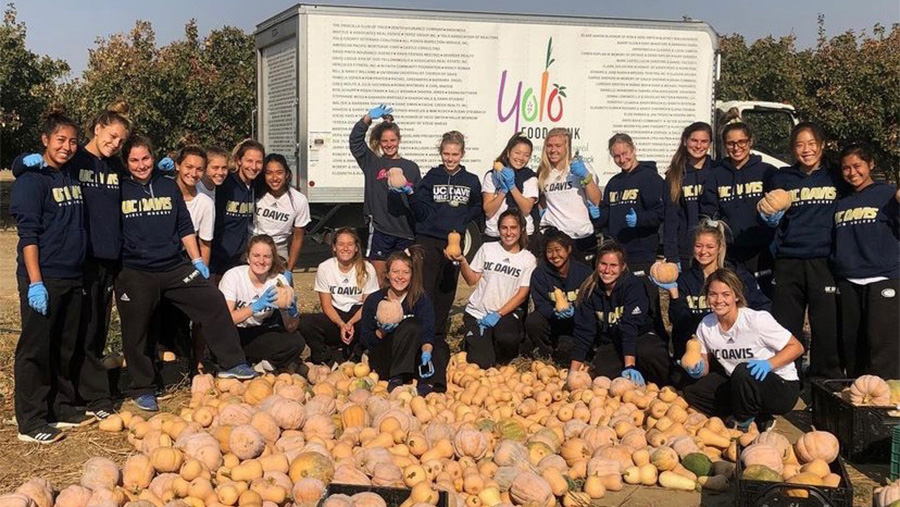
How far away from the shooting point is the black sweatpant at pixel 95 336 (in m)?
5.89

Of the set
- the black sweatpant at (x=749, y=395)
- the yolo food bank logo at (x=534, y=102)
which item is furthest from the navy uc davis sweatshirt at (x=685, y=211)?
the yolo food bank logo at (x=534, y=102)

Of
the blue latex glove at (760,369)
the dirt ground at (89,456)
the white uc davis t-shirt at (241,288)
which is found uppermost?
the white uc davis t-shirt at (241,288)

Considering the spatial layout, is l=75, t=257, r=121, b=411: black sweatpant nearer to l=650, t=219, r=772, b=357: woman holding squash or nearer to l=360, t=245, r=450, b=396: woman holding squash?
l=360, t=245, r=450, b=396: woman holding squash

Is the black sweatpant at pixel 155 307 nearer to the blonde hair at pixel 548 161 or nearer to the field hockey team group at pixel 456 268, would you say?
the field hockey team group at pixel 456 268

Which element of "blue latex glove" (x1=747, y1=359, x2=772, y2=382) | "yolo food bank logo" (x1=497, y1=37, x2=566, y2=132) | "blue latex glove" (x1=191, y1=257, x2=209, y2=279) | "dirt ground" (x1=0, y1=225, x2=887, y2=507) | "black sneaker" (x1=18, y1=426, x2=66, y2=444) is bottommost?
"dirt ground" (x1=0, y1=225, x2=887, y2=507)

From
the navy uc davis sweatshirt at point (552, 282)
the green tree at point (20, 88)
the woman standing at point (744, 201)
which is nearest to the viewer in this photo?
the woman standing at point (744, 201)

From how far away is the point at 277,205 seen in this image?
743cm

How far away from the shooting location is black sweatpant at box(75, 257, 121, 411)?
589 cm

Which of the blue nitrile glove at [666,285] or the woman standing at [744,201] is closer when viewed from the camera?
the blue nitrile glove at [666,285]

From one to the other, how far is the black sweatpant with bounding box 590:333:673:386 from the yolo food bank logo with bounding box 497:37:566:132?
5880 mm

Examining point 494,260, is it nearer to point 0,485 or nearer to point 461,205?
Result: point 461,205

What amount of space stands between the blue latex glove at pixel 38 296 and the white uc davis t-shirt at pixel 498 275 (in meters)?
3.67

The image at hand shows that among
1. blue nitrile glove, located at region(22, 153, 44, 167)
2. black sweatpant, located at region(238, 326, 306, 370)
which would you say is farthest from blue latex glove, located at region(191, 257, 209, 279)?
blue nitrile glove, located at region(22, 153, 44, 167)

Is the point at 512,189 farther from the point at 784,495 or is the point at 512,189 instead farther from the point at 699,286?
the point at 784,495
